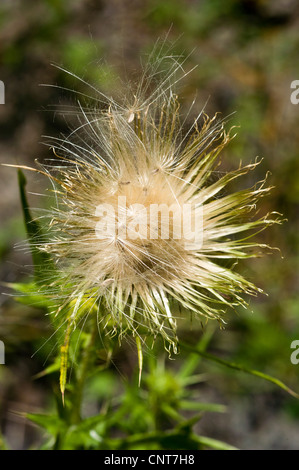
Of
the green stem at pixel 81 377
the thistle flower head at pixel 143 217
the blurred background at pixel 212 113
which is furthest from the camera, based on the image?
the blurred background at pixel 212 113

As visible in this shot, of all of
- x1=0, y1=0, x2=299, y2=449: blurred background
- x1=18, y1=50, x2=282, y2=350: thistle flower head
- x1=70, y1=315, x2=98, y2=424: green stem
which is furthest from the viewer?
x1=0, y1=0, x2=299, y2=449: blurred background

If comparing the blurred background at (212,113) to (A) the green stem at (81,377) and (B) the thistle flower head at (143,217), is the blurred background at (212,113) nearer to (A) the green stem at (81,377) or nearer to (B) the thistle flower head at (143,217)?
(A) the green stem at (81,377)

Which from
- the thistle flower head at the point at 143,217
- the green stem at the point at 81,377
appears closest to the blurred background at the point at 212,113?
the green stem at the point at 81,377

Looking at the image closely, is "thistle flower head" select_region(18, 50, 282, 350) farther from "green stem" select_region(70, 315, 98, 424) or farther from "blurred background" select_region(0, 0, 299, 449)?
"blurred background" select_region(0, 0, 299, 449)

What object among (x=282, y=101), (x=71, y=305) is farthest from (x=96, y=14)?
(x=71, y=305)

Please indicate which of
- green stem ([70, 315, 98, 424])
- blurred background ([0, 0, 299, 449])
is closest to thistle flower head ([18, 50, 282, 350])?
green stem ([70, 315, 98, 424])

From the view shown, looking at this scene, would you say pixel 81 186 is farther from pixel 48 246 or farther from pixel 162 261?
pixel 162 261
